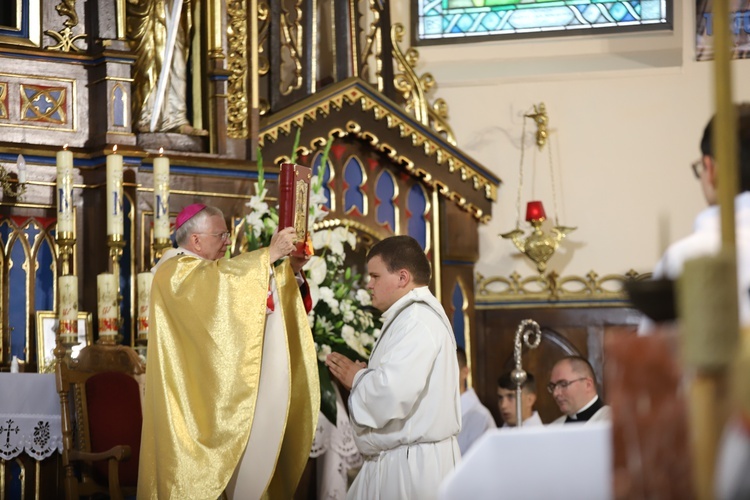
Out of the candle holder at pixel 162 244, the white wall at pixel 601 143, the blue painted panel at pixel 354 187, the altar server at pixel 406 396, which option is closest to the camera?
the altar server at pixel 406 396

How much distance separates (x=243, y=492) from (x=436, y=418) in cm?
99

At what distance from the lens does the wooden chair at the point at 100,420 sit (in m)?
5.32

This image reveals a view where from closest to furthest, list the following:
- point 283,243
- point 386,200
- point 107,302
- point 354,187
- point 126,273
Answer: point 283,243 < point 107,302 < point 126,273 < point 354,187 < point 386,200

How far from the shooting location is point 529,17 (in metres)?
10.1

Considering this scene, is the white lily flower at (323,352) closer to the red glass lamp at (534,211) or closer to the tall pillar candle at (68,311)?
the tall pillar candle at (68,311)

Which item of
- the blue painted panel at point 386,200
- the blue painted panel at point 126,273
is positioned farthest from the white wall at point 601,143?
the blue painted panel at point 126,273

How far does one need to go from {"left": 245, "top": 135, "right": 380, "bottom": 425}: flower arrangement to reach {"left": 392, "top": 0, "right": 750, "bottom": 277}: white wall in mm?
3203

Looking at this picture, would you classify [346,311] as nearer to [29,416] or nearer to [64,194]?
[64,194]

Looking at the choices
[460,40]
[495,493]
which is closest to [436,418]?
[495,493]

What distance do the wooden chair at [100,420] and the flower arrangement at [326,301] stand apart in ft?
3.39

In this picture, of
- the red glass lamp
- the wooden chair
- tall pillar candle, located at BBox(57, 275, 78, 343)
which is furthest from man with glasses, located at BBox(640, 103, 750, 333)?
the red glass lamp

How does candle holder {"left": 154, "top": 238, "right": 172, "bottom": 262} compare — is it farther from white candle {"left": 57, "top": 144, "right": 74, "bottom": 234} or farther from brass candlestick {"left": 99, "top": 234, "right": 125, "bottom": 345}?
white candle {"left": 57, "top": 144, "right": 74, "bottom": 234}

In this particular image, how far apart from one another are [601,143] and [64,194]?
5.16 meters

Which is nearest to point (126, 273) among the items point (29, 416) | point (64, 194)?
point (64, 194)
